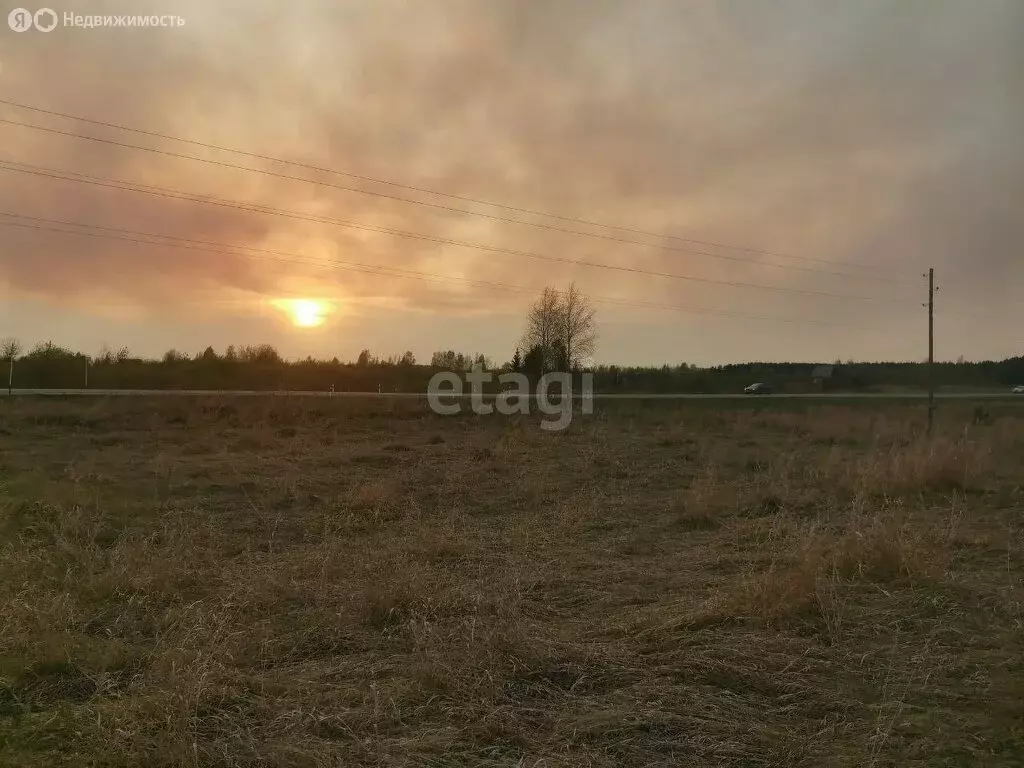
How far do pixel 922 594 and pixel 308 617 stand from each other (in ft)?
18.7

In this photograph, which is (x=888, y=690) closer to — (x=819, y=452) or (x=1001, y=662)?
(x=1001, y=662)

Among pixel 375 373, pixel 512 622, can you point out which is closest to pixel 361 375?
pixel 375 373

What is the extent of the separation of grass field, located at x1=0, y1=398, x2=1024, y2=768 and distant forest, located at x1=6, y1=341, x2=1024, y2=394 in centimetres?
3734

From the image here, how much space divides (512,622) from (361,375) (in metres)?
58.9

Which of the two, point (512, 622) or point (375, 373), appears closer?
point (512, 622)

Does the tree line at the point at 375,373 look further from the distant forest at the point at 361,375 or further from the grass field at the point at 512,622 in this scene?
the grass field at the point at 512,622

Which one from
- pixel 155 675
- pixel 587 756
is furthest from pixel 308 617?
pixel 587 756

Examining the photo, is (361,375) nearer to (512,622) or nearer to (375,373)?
(375,373)

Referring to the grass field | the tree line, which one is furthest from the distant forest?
the grass field

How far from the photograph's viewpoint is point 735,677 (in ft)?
15.6

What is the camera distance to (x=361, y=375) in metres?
62.7

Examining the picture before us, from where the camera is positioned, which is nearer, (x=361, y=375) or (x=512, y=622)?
(x=512, y=622)

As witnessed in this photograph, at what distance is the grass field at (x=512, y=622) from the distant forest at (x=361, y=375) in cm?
3734

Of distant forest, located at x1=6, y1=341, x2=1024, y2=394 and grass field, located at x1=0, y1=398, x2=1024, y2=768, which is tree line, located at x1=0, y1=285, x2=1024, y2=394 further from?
grass field, located at x1=0, y1=398, x2=1024, y2=768
